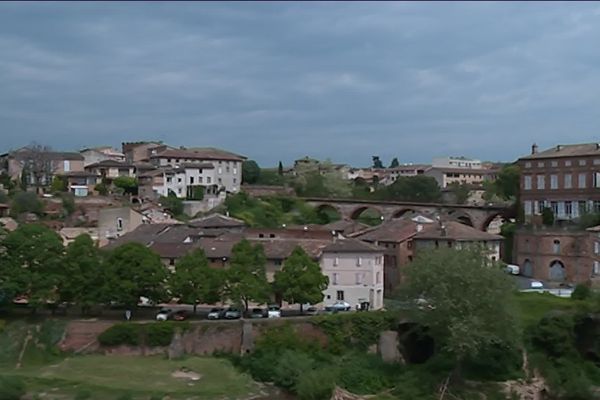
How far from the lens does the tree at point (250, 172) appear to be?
94562 millimetres

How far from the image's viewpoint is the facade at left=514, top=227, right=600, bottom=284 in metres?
51.3

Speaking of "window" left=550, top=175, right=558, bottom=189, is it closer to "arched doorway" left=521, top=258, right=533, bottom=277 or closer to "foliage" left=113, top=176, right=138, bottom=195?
"arched doorway" left=521, top=258, right=533, bottom=277

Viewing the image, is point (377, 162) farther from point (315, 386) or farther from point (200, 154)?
point (315, 386)

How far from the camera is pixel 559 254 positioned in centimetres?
5297

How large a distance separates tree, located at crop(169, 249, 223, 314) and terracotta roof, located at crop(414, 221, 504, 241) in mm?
15849

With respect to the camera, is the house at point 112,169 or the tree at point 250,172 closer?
the house at point 112,169

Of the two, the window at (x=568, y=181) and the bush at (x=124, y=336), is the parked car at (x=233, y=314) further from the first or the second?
the window at (x=568, y=181)

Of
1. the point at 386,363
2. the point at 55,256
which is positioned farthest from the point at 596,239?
the point at 55,256

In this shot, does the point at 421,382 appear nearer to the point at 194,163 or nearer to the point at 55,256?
the point at 55,256

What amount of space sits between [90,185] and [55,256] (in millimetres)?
35051

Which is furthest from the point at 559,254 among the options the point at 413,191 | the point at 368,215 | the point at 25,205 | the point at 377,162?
the point at 377,162

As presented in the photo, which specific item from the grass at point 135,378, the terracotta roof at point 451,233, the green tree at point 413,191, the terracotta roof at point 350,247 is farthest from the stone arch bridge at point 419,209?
the grass at point 135,378

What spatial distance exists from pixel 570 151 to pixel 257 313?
29.8 meters

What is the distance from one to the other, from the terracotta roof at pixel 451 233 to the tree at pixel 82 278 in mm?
20874
